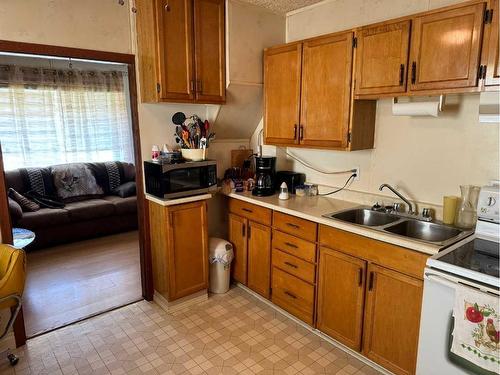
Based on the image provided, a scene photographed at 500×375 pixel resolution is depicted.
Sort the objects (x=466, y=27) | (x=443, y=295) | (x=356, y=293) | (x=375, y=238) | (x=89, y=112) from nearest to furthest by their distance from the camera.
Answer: (x=443, y=295), (x=466, y=27), (x=375, y=238), (x=356, y=293), (x=89, y=112)

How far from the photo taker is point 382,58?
7.02 feet

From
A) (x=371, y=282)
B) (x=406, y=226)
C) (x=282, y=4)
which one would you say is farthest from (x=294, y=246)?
(x=282, y=4)

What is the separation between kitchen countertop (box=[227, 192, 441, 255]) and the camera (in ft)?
5.99

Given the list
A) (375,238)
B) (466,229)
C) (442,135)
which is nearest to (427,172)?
(442,135)

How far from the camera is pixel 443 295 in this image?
5.13 feet

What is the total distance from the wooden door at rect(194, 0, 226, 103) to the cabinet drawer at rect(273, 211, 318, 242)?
109 centimetres

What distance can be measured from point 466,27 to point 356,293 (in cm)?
161

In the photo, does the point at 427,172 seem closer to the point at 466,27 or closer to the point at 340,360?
the point at 466,27

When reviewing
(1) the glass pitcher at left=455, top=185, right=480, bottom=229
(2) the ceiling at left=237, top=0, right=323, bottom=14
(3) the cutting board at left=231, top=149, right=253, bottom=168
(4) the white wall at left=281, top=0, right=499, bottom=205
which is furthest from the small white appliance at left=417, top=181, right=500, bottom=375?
(3) the cutting board at left=231, top=149, right=253, bottom=168

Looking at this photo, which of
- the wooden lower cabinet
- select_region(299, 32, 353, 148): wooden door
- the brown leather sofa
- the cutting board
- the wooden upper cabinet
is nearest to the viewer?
select_region(299, 32, 353, 148): wooden door

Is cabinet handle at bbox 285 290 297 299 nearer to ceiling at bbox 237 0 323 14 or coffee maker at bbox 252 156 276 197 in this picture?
coffee maker at bbox 252 156 276 197

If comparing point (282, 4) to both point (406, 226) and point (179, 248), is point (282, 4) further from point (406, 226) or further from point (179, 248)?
point (179, 248)

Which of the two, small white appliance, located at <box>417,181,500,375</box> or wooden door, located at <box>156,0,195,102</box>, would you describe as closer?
small white appliance, located at <box>417,181,500,375</box>

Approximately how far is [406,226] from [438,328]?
0.78 meters
